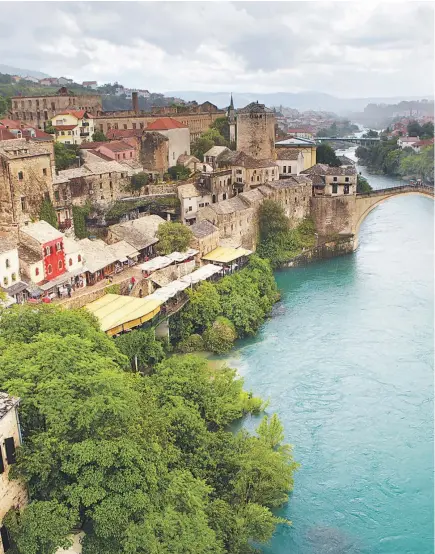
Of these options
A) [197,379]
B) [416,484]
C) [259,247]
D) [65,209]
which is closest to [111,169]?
[65,209]

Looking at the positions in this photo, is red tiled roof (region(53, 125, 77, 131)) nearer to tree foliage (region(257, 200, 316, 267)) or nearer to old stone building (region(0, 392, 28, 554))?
tree foliage (region(257, 200, 316, 267))

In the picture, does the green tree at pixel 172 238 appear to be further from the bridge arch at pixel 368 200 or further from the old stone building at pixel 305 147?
the old stone building at pixel 305 147

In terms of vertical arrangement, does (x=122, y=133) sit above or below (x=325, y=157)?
above

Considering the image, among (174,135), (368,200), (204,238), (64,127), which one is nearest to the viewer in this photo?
(204,238)

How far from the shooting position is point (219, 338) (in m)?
20.4

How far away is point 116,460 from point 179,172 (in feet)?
79.3

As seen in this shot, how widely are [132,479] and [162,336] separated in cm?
997

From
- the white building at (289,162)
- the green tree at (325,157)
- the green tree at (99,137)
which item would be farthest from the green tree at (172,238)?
the green tree at (325,157)

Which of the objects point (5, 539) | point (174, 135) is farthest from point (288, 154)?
point (5, 539)

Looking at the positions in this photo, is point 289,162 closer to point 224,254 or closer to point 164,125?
point 164,125

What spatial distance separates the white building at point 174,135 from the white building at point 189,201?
399 cm

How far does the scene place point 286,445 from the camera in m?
14.0

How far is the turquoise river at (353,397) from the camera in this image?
12773 millimetres

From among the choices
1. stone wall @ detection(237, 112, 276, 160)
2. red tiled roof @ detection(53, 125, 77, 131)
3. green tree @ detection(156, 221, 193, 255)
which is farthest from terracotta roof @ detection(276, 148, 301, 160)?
green tree @ detection(156, 221, 193, 255)
